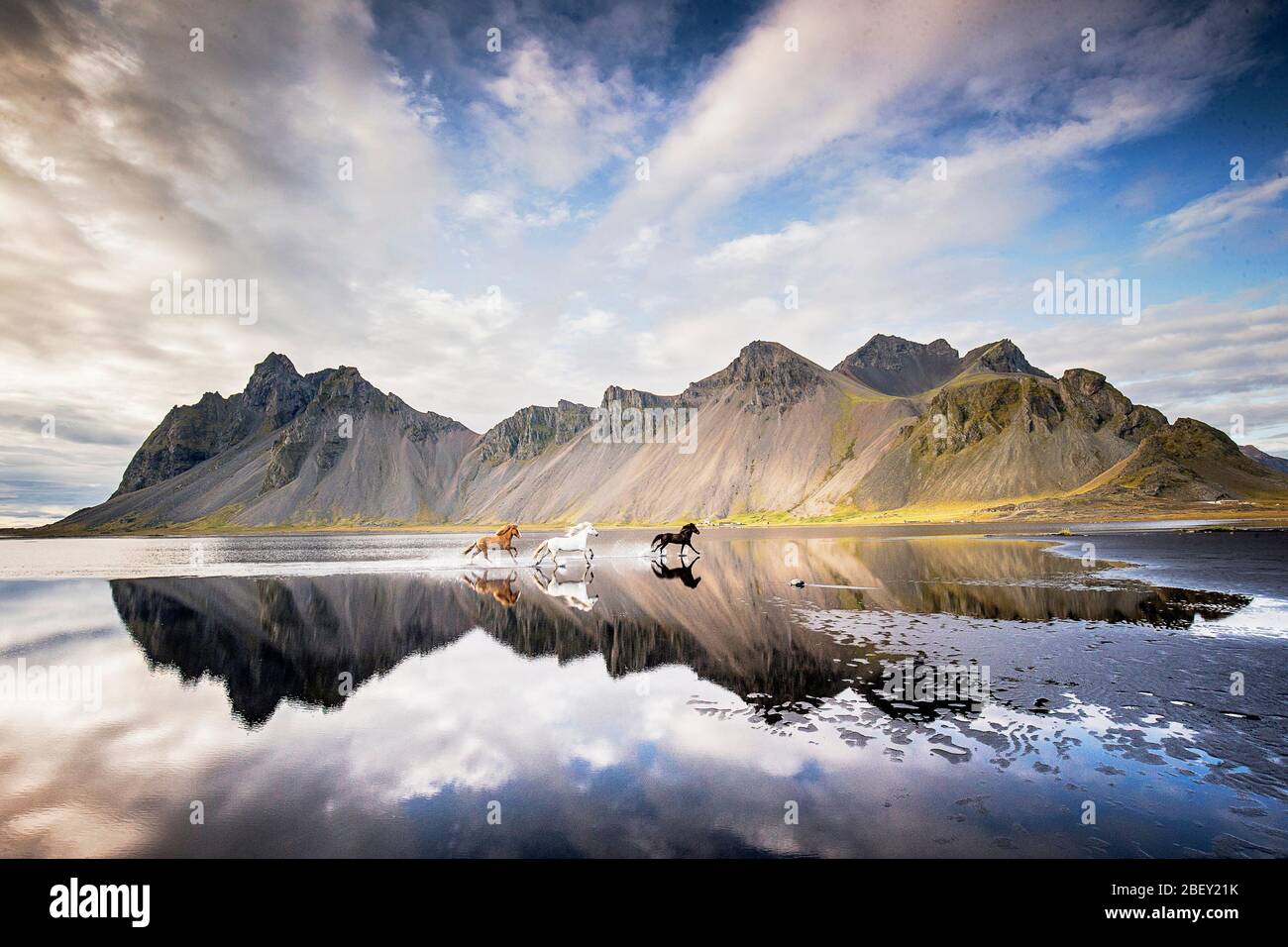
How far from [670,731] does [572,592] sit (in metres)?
21.7

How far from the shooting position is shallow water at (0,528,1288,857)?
780cm

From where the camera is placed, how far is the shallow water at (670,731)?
7.80 metres

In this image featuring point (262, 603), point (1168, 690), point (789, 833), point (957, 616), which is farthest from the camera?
point (262, 603)

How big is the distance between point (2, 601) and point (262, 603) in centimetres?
1771

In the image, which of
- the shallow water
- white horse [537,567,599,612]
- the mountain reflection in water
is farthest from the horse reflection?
the shallow water

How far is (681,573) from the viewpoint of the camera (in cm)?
4319

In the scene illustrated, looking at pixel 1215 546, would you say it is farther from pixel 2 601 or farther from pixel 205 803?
pixel 2 601

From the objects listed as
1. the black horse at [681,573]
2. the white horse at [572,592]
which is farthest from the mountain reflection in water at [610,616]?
the black horse at [681,573]

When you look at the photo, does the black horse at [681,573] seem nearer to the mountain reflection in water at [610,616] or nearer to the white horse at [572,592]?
the mountain reflection in water at [610,616]

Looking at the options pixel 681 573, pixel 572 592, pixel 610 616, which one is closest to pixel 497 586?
pixel 572 592

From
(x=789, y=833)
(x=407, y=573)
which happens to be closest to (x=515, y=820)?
(x=789, y=833)

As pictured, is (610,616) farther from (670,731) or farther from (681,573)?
(681,573)

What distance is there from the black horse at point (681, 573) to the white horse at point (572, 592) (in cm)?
582

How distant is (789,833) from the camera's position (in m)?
7.71
